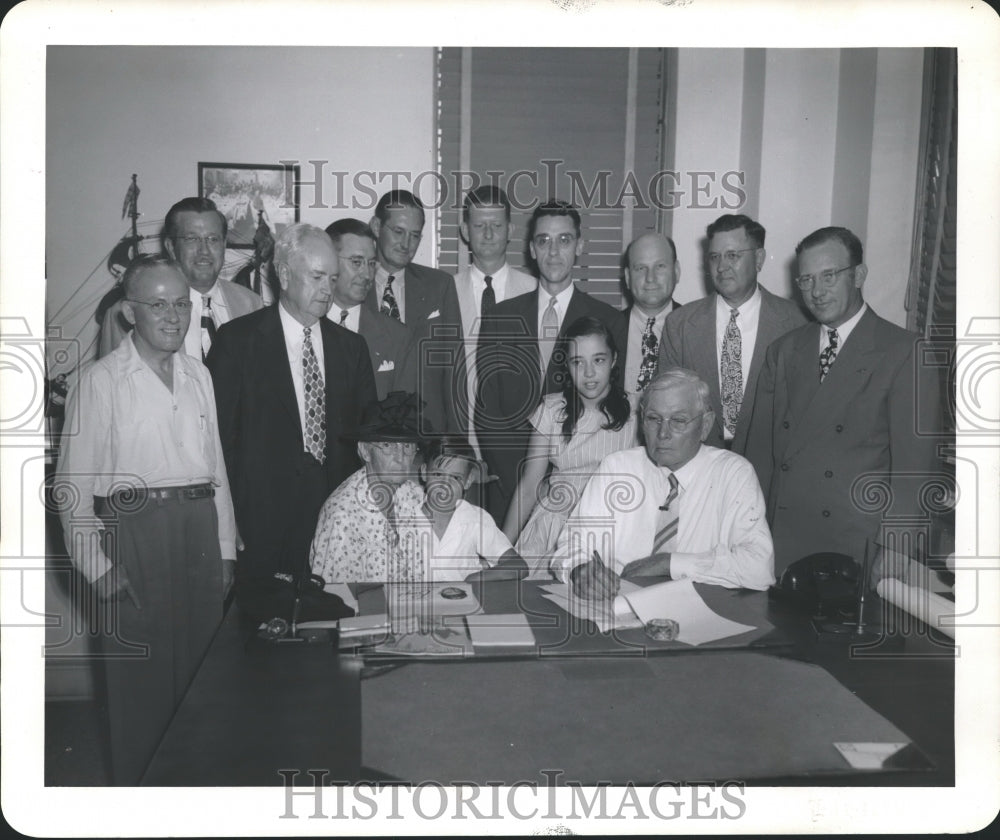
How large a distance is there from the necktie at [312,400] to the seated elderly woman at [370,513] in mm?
483

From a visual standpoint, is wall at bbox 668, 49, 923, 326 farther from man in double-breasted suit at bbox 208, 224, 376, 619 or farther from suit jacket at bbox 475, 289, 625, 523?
man in double-breasted suit at bbox 208, 224, 376, 619

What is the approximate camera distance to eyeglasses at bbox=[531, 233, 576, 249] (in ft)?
12.9

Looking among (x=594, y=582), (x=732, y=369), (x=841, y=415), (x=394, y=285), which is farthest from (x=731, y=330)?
(x=594, y=582)

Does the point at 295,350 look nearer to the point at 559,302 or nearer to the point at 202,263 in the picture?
the point at 202,263

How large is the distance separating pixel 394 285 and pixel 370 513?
4.22 feet

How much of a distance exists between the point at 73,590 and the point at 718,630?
251 centimetres

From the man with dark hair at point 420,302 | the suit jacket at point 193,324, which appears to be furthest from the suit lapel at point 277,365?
the man with dark hair at point 420,302

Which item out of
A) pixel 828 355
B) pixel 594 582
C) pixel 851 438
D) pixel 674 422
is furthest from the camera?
pixel 828 355

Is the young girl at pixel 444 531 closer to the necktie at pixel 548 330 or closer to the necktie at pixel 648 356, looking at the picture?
the necktie at pixel 548 330

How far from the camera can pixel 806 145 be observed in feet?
13.6

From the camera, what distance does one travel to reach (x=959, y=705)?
2268 millimetres

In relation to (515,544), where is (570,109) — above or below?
above

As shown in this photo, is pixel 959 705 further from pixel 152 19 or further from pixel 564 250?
pixel 152 19

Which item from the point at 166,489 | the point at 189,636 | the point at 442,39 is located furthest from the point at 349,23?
the point at 189,636
